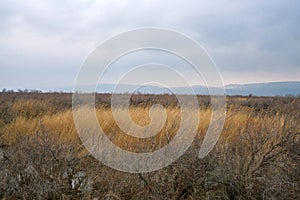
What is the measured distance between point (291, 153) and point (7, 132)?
18.5 ft

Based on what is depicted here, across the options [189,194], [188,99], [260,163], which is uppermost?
[188,99]

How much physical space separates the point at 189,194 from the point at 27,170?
6.43 ft

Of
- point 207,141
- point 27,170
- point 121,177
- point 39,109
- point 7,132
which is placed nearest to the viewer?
point 27,170

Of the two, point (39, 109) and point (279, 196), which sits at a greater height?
point (39, 109)

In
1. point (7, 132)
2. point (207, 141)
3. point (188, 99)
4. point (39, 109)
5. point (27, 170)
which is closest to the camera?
point (27, 170)

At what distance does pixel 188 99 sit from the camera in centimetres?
900

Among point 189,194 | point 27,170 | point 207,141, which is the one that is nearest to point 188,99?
point 207,141

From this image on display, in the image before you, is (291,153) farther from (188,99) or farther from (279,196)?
(188,99)

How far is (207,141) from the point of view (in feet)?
16.9

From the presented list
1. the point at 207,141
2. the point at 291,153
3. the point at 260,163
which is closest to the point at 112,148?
the point at 207,141

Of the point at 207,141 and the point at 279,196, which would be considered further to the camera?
the point at 207,141

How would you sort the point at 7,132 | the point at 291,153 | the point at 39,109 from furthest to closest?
the point at 39,109, the point at 7,132, the point at 291,153

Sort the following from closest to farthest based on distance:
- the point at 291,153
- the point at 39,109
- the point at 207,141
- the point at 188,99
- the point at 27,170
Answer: the point at 27,170 < the point at 291,153 < the point at 207,141 < the point at 188,99 < the point at 39,109

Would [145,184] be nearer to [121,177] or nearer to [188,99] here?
[121,177]
